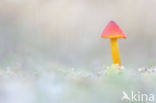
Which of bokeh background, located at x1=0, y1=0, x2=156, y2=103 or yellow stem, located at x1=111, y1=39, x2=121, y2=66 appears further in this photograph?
bokeh background, located at x1=0, y1=0, x2=156, y2=103

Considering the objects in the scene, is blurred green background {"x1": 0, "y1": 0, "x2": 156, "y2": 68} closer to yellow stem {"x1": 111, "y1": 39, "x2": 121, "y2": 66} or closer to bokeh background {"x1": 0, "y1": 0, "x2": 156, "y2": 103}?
bokeh background {"x1": 0, "y1": 0, "x2": 156, "y2": 103}

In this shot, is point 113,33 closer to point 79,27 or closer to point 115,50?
point 115,50

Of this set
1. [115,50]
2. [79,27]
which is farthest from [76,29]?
[115,50]

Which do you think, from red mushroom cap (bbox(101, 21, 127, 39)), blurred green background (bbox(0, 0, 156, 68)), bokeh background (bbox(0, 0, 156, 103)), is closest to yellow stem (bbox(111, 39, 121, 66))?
red mushroom cap (bbox(101, 21, 127, 39))

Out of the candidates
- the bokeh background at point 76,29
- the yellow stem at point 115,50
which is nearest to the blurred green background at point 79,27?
the bokeh background at point 76,29

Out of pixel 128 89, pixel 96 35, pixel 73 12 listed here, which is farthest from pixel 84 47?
pixel 128 89

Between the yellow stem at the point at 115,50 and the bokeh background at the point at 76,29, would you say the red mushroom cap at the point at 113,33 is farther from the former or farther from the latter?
the bokeh background at the point at 76,29

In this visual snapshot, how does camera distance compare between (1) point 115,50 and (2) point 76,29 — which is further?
(2) point 76,29

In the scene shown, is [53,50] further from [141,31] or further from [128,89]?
[128,89]
